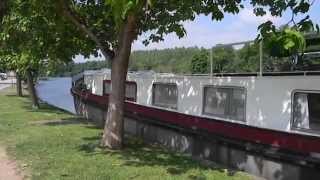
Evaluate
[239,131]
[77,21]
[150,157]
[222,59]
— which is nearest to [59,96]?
[222,59]

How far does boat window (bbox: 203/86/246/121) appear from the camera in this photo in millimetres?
12055

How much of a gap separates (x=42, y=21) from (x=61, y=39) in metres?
1.31

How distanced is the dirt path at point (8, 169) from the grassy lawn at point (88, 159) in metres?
0.15

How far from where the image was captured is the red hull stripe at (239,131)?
9672 millimetres

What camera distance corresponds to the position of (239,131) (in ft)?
37.7

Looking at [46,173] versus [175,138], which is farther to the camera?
[175,138]

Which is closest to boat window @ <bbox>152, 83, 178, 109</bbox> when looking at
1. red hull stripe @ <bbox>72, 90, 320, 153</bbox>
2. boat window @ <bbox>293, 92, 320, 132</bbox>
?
red hull stripe @ <bbox>72, 90, 320, 153</bbox>

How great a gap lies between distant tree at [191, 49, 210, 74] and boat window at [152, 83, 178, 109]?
67cm

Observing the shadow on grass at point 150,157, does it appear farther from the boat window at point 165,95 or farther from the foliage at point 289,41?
the foliage at point 289,41

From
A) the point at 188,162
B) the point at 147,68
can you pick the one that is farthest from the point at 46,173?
the point at 147,68

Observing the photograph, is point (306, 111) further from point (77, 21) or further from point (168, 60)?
point (168, 60)

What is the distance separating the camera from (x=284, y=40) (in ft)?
18.8

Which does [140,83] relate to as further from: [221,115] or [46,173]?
[46,173]

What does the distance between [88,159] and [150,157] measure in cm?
126
